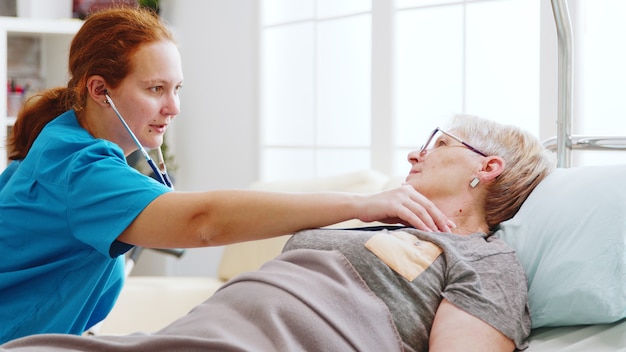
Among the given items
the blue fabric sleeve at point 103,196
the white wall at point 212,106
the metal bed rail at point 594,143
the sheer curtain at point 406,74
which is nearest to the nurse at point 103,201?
the blue fabric sleeve at point 103,196

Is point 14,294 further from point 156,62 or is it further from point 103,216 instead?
point 156,62

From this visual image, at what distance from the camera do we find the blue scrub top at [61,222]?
4.64 ft

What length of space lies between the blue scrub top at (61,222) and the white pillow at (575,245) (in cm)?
68

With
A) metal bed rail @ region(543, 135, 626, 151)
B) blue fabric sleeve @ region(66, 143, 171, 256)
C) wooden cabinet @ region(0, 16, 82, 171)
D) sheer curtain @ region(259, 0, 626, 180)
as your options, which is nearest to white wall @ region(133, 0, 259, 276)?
sheer curtain @ region(259, 0, 626, 180)

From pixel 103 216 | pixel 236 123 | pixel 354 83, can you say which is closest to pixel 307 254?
pixel 103 216

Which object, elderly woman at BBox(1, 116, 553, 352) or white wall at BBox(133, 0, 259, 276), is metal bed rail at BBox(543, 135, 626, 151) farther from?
white wall at BBox(133, 0, 259, 276)

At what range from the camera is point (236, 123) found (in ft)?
13.9

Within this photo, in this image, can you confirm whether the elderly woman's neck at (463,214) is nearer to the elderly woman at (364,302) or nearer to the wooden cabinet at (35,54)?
the elderly woman at (364,302)

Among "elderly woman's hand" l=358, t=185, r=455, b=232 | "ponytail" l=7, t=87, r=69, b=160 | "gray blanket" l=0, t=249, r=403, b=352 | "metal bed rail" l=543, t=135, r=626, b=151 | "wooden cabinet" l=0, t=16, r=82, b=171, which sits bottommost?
"gray blanket" l=0, t=249, r=403, b=352

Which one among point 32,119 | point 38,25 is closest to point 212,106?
point 38,25

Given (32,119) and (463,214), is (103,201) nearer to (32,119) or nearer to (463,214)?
(32,119)

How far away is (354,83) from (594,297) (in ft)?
7.55

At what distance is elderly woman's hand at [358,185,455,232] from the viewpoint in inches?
55.0

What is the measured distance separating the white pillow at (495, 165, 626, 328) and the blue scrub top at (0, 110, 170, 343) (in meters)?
0.68
